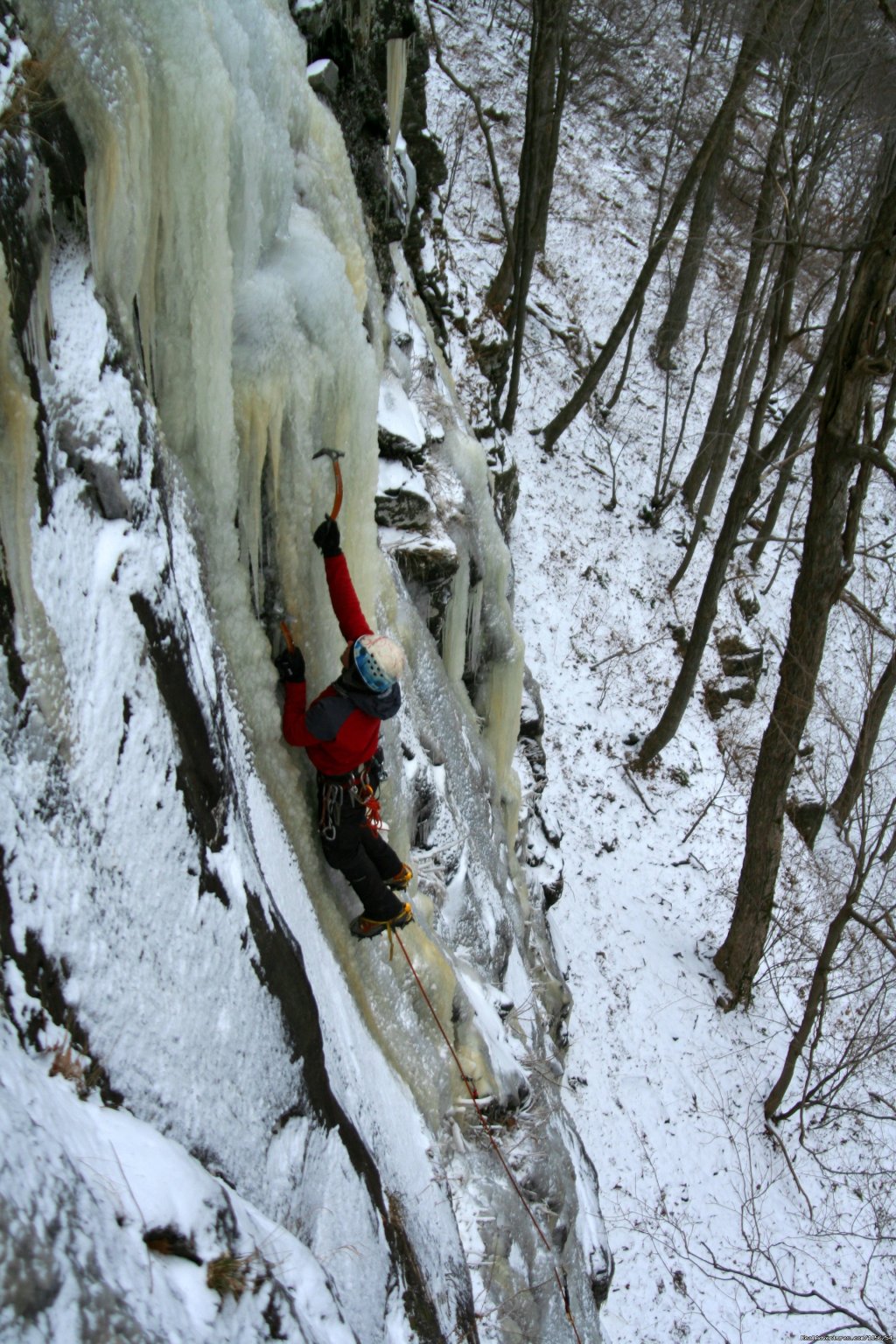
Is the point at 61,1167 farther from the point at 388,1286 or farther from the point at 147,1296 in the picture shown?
the point at 388,1286

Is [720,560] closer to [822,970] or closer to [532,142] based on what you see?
[822,970]

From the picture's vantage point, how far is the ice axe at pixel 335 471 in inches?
140

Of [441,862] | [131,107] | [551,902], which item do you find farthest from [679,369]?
[131,107]

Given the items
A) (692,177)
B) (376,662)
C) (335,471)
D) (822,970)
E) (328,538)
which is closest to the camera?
(376,662)

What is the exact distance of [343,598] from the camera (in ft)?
11.5

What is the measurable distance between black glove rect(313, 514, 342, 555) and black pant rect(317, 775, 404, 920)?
0.91m

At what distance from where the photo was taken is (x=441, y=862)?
17.7ft

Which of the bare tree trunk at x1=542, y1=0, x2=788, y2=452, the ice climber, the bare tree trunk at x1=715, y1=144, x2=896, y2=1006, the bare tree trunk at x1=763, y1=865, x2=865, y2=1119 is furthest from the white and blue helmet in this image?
the bare tree trunk at x1=542, y1=0, x2=788, y2=452

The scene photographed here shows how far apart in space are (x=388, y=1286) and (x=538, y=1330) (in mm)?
1885

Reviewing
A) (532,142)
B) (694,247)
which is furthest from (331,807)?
(694,247)

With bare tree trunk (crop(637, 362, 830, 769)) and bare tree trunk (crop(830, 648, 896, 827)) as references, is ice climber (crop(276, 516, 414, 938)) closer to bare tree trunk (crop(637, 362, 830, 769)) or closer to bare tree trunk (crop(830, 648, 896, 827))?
bare tree trunk (crop(830, 648, 896, 827))

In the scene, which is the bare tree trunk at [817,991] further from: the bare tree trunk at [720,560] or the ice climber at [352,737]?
the ice climber at [352,737]

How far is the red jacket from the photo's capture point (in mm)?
3234

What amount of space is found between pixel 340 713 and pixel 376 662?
0.78ft
